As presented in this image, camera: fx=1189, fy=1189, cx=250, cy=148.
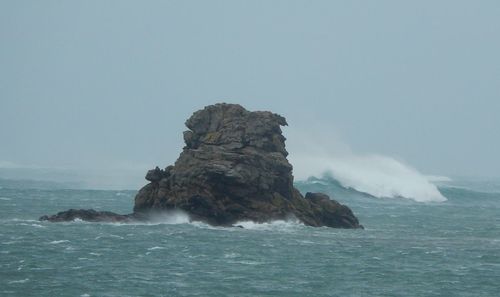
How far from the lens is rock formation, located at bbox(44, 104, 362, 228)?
68.4 meters

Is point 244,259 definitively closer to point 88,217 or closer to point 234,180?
point 234,180

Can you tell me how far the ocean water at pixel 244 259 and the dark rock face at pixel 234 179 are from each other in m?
1.25

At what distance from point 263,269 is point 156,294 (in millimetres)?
8316

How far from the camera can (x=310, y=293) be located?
43938 millimetres

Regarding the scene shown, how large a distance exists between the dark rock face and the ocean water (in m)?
1.25

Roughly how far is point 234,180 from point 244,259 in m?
15.5

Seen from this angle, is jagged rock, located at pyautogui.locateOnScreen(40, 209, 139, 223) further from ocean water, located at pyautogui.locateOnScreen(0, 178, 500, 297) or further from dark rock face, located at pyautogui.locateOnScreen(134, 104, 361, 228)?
dark rock face, located at pyautogui.locateOnScreen(134, 104, 361, 228)

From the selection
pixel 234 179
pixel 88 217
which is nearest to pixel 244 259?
pixel 234 179

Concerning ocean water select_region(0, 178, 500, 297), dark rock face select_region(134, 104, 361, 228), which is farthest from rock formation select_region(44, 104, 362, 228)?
ocean water select_region(0, 178, 500, 297)

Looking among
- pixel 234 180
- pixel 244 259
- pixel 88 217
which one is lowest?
pixel 244 259

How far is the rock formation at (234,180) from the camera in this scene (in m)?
68.4

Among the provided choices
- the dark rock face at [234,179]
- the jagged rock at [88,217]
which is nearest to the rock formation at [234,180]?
the dark rock face at [234,179]

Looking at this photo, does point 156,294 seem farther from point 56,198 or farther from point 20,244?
point 56,198

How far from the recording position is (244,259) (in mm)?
52688
